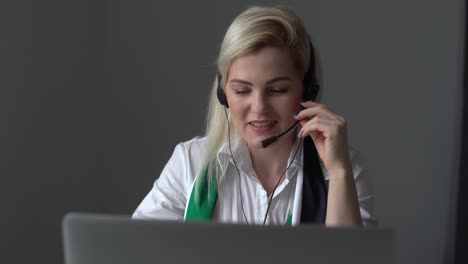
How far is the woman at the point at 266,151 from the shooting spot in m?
1.51

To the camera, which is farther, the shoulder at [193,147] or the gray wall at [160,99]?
the gray wall at [160,99]

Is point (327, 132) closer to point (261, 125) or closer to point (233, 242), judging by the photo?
point (261, 125)

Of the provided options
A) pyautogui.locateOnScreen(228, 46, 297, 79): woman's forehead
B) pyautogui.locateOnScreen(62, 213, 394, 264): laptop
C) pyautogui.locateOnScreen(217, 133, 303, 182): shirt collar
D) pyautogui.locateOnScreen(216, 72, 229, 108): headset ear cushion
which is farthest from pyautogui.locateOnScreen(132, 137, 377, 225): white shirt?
pyautogui.locateOnScreen(62, 213, 394, 264): laptop

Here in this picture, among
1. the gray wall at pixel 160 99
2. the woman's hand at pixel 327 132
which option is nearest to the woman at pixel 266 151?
the woman's hand at pixel 327 132

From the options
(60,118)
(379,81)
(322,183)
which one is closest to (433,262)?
(379,81)

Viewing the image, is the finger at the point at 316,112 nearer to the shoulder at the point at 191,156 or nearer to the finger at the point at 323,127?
the finger at the point at 323,127

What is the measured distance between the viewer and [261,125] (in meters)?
1.57

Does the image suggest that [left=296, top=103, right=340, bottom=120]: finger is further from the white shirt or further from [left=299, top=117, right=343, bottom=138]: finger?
the white shirt

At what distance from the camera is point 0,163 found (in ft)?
6.82

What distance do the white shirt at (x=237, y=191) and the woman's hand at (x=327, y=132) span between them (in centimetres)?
17

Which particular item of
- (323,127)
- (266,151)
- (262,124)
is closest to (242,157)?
(266,151)

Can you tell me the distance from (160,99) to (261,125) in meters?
1.04

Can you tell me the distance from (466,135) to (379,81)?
0.39 m

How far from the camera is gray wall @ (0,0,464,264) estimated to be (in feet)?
7.11
